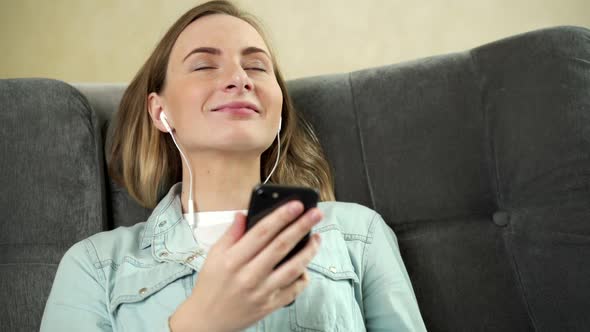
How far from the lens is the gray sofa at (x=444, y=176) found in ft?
3.50

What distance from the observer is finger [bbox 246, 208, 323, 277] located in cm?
65

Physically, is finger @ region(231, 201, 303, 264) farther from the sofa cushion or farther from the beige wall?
the beige wall

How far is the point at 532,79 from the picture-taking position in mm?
1108

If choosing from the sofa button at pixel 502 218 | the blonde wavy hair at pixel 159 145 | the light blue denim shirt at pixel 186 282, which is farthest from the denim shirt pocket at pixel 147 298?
the sofa button at pixel 502 218

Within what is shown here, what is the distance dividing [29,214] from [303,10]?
1071 millimetres

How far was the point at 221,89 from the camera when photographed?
3.64ft

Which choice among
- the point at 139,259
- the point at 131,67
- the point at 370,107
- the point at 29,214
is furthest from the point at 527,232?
the point at 131,67

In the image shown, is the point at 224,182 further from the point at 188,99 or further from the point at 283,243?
the point at 283,243

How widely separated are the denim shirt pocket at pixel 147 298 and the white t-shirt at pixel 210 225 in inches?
4.0

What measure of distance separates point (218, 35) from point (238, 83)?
15 centimetres

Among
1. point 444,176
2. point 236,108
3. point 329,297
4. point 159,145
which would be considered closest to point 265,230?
point 329,297

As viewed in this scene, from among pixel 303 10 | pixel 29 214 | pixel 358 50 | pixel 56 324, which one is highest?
pixel 303 10

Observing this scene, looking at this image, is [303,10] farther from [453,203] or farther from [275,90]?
[453,203]

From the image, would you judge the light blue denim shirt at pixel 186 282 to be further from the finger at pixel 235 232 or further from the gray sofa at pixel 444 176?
the finger at pixel 235 232
